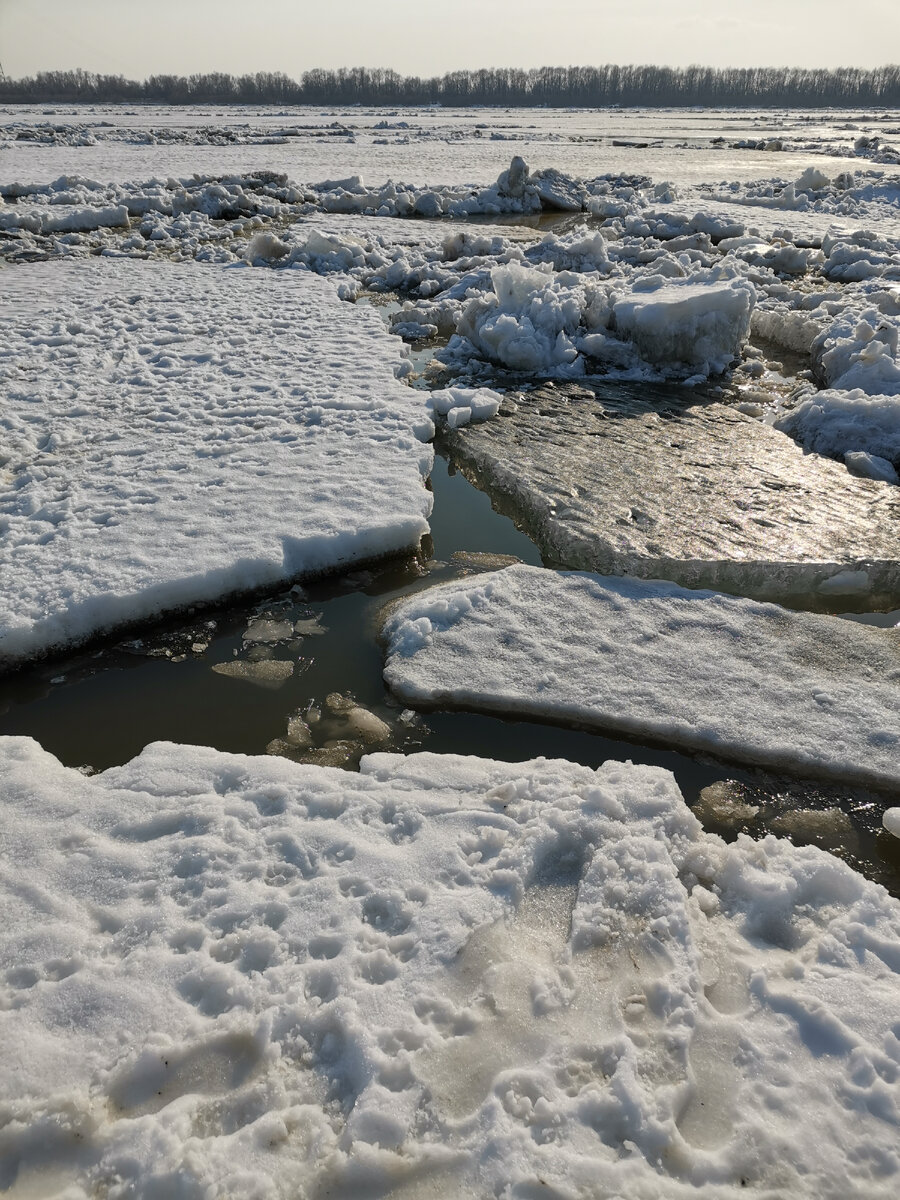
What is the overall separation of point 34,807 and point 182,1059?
111 centimetres

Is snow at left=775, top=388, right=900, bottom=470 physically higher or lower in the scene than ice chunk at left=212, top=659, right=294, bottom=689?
higher

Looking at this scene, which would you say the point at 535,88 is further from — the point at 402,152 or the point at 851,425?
the point at 851,425

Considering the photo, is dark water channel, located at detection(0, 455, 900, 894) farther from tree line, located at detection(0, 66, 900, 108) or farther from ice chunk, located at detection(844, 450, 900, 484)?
tree line, located at detection(0, 66, 900, 108)

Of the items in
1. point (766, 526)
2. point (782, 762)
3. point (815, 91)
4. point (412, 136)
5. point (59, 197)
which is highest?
point (815, 91)

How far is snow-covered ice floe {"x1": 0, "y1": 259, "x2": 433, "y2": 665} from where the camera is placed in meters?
3.43

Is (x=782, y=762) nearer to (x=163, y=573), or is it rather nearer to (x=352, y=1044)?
(x=352, y=1044)

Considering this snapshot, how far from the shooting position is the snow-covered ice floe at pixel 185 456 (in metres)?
3.43

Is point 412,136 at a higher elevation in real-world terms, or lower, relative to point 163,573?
higher

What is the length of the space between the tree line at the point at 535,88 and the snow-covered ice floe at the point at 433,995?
278 feet

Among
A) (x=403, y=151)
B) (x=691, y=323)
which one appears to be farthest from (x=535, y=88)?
(x=691, y=323)

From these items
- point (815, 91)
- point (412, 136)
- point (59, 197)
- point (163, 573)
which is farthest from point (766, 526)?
point (815, 91)

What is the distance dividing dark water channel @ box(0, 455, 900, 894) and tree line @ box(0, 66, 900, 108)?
274 ft

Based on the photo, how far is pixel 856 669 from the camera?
3.08 meters

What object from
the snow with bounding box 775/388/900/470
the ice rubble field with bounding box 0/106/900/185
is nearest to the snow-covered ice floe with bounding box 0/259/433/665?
the snow with bounding box 775/388/900/470
